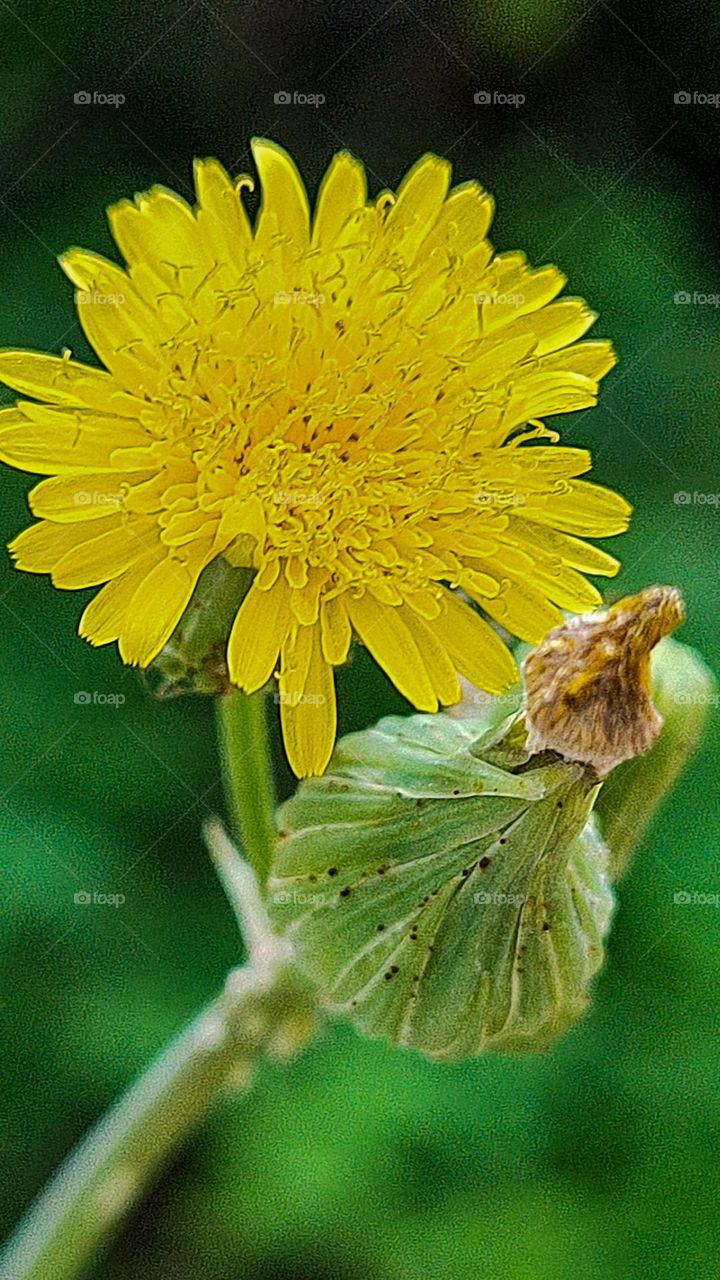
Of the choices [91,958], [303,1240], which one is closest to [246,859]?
[91,958]

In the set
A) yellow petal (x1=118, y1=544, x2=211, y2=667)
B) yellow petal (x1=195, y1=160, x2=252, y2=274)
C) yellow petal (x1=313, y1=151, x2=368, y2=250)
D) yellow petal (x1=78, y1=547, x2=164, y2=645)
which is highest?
yellow petal (x1=195, y1=160, x2=252, y2=274)

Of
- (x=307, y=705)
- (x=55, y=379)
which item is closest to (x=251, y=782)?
(x=307, y=705)

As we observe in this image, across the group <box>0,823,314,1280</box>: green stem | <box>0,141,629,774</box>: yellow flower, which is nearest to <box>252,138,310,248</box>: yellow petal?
<box>0,141,629,774</box>: yellow flower

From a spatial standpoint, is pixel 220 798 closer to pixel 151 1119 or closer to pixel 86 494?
pixel 151 1119

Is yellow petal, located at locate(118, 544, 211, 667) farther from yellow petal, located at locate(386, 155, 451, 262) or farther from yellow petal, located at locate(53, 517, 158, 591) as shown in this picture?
yellow petal, located at locate(386, 155, 451, 262)

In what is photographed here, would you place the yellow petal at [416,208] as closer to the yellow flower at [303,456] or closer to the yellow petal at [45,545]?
the yellow flower at [303,456]
